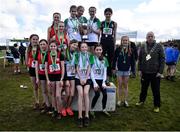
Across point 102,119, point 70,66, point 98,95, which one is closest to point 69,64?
point 70,66

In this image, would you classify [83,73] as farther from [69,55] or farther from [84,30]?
[84,30]

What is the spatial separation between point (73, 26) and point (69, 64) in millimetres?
1092

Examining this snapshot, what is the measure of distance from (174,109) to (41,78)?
11.5 ft

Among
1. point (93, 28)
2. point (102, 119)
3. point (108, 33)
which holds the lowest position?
point (102, 119)

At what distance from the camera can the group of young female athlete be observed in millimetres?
5785

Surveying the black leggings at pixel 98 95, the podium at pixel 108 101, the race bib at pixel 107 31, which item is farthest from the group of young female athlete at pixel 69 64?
the race bib at pixel 107 31

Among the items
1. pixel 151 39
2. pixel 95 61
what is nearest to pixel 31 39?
pixel 95 61

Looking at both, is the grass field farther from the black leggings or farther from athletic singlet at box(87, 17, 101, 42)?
athletic singlet at box(87, 17, 101, 42)

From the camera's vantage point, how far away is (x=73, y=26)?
6.55 metres

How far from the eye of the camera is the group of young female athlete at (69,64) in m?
5.79

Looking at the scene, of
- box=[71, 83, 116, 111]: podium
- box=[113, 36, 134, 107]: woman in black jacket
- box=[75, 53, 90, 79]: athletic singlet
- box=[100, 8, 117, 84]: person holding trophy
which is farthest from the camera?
box=[100, 8, 117, 84]: person holding trophy

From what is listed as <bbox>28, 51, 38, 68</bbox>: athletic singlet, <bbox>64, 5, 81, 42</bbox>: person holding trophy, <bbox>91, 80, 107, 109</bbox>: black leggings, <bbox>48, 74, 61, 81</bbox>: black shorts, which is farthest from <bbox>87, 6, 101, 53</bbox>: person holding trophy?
<bbox>28, 51, 38, 68</bbox>: athletic singlet

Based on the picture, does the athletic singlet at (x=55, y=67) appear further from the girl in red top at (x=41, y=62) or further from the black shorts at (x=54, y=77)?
the girl in red top at (x=41, y=62)

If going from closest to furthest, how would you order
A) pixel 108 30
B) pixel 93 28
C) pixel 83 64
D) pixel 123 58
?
pixel 83 64 < pixel 123 58 < pixel 93 28 < pixel 108 30
